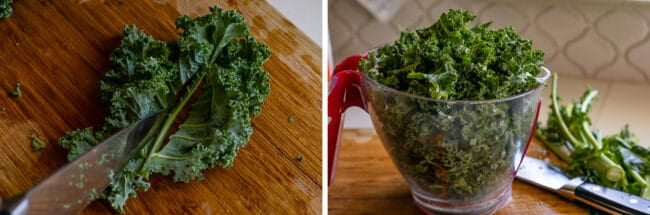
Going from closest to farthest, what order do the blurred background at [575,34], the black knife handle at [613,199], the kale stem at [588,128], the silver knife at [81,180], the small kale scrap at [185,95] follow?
the silver knife at [81,180], the small kale scrap at [185,95], the black knife handle at [613,199], the kale stem at [588,128], the blurred background at [575,34]

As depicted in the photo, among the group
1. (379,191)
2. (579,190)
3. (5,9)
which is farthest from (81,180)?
(579,190)

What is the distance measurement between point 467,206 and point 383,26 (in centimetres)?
54

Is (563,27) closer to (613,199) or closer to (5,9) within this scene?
(613,199)

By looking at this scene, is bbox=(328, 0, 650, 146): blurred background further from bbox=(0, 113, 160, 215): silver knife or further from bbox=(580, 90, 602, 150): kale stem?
bbox=(0, 113, 160, 215): silver knife

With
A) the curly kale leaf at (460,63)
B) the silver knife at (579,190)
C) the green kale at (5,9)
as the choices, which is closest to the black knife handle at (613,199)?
the silver knife at (579,190)

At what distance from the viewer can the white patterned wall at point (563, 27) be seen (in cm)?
122

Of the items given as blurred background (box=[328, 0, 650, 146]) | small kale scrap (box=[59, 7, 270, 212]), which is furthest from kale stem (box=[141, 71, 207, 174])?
blurred background (box=[328, 0, 650, 146])

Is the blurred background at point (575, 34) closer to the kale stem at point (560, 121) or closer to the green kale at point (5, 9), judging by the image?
the kale stem at point (560, 121)

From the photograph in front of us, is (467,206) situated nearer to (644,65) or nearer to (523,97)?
(523,97)

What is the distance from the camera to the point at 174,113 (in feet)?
2.60

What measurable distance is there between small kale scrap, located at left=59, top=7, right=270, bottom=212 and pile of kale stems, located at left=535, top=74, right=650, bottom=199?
470 millimetres

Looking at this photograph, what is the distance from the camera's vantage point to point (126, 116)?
76 cm

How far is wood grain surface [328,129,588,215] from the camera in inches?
36.7

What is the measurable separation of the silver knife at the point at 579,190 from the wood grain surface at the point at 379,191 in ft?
0.04
